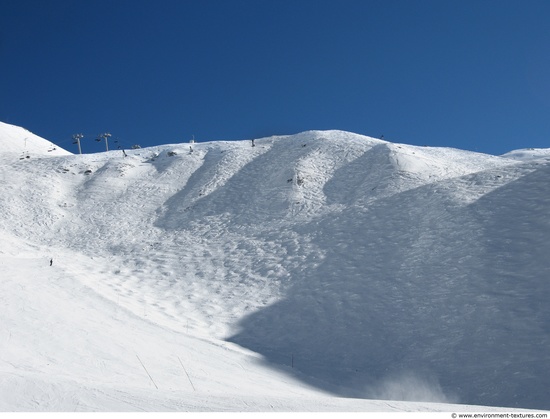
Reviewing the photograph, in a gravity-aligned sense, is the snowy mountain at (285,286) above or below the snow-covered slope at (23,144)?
below

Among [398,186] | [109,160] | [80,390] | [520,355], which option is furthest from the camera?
[109,160]

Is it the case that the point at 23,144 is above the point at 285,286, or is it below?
above

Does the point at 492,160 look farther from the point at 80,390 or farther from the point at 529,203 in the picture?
the point at 80,390

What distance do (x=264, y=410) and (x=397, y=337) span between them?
9.92 meters

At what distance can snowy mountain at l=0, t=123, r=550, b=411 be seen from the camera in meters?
12.1

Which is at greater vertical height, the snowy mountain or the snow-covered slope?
the snow-covered slope

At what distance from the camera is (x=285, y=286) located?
20781 millimetres

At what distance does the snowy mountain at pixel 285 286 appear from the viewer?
1211 cm

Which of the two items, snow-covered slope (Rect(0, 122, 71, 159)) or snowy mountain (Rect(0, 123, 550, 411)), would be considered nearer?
snowy mountain (Rect(0, 123, 550, 411))

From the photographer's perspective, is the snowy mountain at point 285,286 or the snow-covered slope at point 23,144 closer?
the snowy mountain at point 285,286

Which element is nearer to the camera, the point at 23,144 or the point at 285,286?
the point at 285,286

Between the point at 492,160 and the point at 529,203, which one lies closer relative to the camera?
the point at 529,203

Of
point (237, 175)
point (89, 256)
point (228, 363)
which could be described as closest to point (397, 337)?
point (228, 363)

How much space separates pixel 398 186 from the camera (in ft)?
91.2
